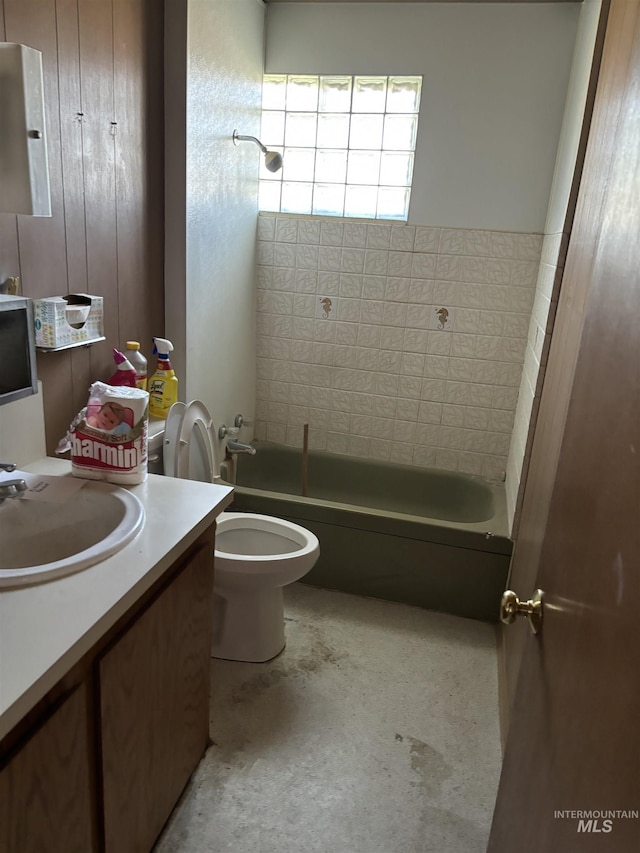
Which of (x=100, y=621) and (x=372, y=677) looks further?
(x=372, y=677)

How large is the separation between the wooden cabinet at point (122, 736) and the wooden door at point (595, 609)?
2.37 feet

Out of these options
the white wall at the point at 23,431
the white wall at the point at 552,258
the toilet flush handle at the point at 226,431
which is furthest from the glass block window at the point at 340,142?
the white wall at the point at 23,431

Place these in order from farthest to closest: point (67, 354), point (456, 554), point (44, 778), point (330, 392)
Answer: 1. point (330, 392)
2. point (456, 554)
3. point (67, 354)
4. point (44, 778)

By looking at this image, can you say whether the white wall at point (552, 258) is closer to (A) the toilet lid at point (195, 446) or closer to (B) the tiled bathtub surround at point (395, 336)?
(B) the tiled bathtub surround at point (395, 336)

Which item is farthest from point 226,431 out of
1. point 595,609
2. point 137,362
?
point 595,609

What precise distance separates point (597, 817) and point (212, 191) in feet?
7.60

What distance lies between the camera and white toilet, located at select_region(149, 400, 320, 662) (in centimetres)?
196

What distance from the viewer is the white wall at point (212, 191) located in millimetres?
2100

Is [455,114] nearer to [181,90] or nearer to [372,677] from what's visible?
[181,90]

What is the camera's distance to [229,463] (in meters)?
2.87

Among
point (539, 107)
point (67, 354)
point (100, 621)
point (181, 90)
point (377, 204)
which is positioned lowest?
point (100, 621)

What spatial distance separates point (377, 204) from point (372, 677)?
209cm

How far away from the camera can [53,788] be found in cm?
97

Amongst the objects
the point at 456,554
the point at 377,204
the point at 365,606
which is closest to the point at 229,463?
the point at 365,606
